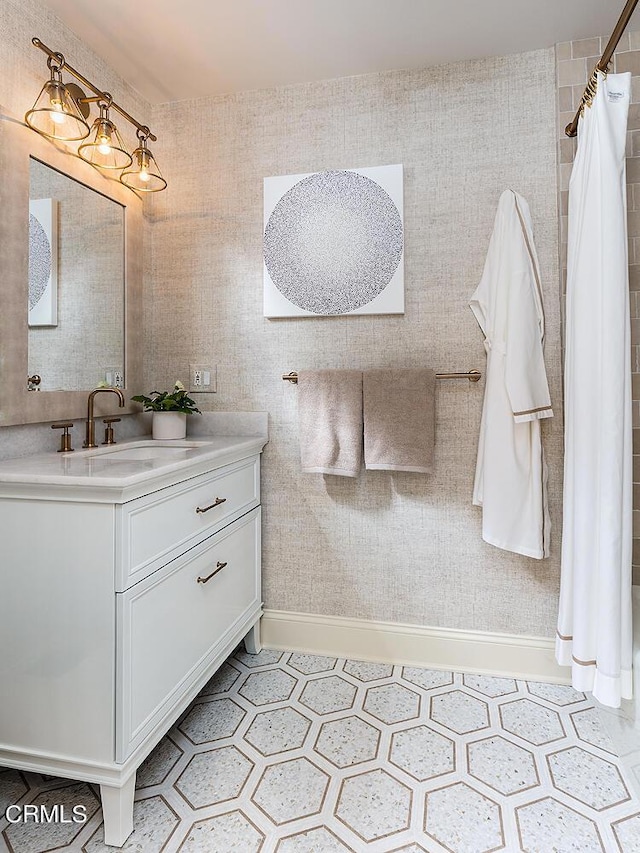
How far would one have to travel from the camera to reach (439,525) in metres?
2.10

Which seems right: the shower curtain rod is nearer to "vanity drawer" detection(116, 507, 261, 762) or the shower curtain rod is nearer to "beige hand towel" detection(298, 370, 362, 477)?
"beige hand towel" detection(298, 370, 362, 477)

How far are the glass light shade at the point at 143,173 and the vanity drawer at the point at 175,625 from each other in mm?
1350

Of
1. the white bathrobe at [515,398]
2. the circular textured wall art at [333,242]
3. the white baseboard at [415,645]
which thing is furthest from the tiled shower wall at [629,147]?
the circular textured wall art at [333,242]

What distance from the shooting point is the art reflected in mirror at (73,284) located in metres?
1.72

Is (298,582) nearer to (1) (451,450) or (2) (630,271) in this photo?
(1) (451,450)

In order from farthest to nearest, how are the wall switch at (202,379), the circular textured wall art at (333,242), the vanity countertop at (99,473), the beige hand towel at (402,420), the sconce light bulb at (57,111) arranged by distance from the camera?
the wall switch at (202,379) → the circular textured wall art at (333,242) → the beige hand towel at (402,420) → the sconce light bulb at (57,111) → the vanity countertop at (99,473)

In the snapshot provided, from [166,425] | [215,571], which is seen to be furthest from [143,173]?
[215,571]

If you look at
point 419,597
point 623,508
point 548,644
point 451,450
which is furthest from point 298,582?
Result: point 623,508

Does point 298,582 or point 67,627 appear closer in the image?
point 67,627

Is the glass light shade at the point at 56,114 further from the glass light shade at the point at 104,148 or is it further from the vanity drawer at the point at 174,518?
the vanity drawer at the point at 174,518

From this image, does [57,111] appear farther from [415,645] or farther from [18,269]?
[415,645]

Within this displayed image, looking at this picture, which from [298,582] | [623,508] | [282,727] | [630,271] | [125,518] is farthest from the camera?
[298,582]

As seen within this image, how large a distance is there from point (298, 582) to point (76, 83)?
2016 millimetres

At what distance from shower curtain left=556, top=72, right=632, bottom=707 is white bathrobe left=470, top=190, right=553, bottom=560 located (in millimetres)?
238
